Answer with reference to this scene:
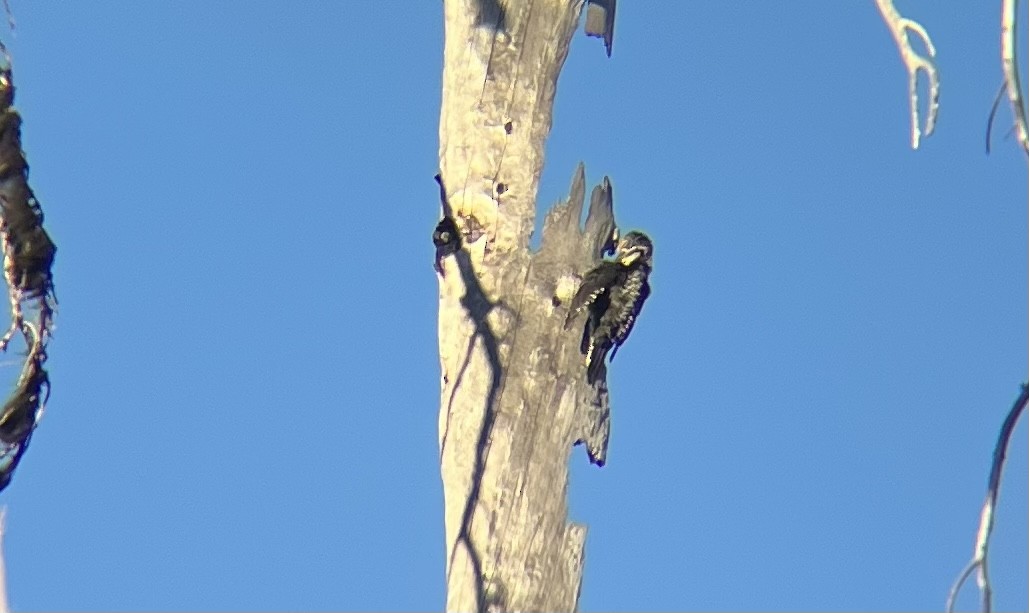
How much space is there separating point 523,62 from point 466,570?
129 cm

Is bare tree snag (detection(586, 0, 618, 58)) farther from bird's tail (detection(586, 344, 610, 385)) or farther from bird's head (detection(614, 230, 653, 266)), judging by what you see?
bird's tail (detection(586, 344, 610, 385))

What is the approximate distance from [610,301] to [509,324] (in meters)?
0.29

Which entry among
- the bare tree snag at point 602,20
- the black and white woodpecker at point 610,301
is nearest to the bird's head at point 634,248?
the black and white woodpecker at point 610,301

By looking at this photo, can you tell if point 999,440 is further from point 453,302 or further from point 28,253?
point 28,253

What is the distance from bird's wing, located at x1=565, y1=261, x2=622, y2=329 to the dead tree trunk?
0.02 meters

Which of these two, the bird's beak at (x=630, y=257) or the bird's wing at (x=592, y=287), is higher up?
the bird's beak at (x=630, y=257)

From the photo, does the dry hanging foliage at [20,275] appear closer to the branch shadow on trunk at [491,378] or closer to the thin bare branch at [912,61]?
the branch shadow on trunk at [491,378]

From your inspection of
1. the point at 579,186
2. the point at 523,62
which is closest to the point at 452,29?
the point at 523,62

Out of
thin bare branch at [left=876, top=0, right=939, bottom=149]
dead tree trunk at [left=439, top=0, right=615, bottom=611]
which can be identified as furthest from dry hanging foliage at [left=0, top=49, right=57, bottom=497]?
thin bare branch at [left=876, top=0, right=939, bottom=149]

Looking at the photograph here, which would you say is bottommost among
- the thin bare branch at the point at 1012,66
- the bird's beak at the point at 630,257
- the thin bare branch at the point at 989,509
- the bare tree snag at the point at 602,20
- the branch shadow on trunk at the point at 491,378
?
the thin bare branch at the point at 989,509

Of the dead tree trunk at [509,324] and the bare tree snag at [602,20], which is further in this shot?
the bare tree snag at [602,20]

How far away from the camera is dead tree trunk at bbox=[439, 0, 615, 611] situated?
10.00 ft

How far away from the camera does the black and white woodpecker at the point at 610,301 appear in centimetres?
324

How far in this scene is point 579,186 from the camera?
332 centimetres
